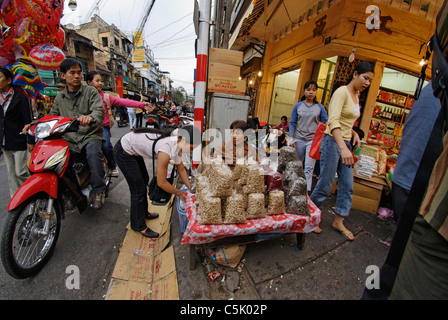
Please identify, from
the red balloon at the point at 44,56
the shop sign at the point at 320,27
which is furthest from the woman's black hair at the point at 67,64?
the shop sign at the point at 320,27

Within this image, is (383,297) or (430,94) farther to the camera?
→ (430,94)

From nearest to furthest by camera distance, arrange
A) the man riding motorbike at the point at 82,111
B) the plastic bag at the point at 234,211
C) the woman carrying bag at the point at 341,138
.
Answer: the plastic bag at the point at 234,211, the woman carrying bag at the point at 341,138, the man riding motorbike at the point at 82,111

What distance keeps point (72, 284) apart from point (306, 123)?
12.3 ft

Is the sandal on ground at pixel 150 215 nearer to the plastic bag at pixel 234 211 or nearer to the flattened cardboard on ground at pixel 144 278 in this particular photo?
the flattened cardboard on ground at pixel 144 278

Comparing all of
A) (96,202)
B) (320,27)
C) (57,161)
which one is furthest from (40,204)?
(320,27)

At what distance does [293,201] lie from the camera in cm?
193

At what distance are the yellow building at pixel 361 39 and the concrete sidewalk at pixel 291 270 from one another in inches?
150

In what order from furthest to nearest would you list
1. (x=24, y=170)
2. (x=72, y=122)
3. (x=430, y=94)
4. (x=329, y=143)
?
1. (x=24, y=170)
2. (x=329, y=143)
3. (x=72, y=122)
4. (x=430, y=94)

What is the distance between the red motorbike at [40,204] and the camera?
1.53m

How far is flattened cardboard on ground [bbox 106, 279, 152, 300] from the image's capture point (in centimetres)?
153

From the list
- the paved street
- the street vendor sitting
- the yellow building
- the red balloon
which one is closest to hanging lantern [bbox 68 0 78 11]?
the yellow building

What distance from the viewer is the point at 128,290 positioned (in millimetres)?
1598
